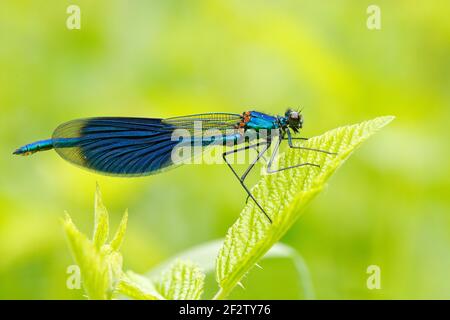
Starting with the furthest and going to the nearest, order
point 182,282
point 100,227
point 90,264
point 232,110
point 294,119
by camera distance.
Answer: point 232,110, point 294,119, point 182,282, point 100,227, point 90,264

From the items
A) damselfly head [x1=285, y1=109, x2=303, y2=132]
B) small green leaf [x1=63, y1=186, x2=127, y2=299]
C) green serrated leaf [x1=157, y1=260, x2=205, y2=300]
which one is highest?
damselfly head [x1=285, y1=109, x2=303, y2=132]

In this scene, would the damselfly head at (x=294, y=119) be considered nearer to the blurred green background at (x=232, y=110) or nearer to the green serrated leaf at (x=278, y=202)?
the blurred green background at (x=232, y=110)

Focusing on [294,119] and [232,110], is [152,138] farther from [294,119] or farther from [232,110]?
[232,110]

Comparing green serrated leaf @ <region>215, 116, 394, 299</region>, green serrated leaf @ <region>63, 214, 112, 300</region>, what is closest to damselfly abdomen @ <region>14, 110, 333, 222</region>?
green serrated leaf @ <region>215, 116, 394, 299</region>

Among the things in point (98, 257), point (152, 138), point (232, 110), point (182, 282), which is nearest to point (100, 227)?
point (98, 257)

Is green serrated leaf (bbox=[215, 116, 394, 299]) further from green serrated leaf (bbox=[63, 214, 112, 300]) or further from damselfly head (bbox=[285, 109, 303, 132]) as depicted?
damselfly head (bbox=[285, 109, 303, 132])

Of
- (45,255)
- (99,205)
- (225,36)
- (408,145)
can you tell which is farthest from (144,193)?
(99,205)
